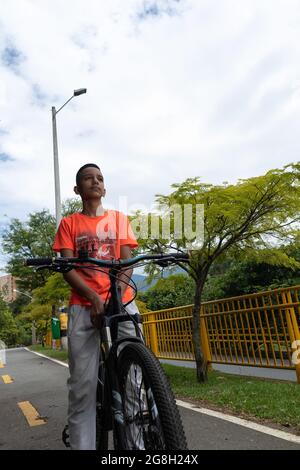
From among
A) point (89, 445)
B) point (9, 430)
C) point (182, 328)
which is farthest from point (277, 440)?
point (182, 328)

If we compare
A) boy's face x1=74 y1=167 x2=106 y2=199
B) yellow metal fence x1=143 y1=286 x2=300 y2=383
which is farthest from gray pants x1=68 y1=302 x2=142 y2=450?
yellow metal fence x1=143 y1=286 x2=300 y2=383

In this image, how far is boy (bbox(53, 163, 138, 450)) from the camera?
237cm

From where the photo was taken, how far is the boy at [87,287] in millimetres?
2373

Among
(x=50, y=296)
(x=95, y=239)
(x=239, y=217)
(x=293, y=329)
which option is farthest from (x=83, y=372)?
(x=50, y=296)

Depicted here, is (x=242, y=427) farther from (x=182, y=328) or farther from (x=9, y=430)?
(x=182, y=328)

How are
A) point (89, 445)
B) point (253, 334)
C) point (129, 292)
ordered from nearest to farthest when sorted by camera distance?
point (89, 445) → point (129, 292) → point (253, 334)

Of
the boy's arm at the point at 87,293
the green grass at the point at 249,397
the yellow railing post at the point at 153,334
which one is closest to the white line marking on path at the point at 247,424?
the green grass at the point at 249,397

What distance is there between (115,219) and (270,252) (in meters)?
4.38

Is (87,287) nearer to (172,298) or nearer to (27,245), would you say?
(172,298)

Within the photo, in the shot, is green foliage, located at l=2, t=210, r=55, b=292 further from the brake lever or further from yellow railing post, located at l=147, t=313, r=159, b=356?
the brake lever

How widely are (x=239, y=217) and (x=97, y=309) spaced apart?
4.14m

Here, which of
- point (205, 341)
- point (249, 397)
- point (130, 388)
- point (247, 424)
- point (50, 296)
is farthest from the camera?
point (50, 296)

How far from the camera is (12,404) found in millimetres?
5605

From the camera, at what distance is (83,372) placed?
243 cm
